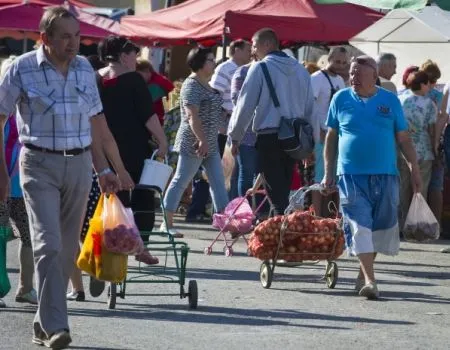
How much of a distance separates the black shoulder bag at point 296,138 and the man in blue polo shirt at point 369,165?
154 centimetres

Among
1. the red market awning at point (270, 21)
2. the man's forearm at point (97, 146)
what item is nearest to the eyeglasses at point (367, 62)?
the man's forearm at point (97, 146)

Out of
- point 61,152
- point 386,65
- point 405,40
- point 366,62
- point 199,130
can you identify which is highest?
point 405,40

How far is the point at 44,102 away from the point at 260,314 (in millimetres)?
2466

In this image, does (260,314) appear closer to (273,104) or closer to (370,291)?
(370,291)

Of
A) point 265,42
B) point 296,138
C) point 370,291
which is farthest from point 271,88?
point 370,291

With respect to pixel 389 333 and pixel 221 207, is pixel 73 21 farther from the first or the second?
pixel 221 207

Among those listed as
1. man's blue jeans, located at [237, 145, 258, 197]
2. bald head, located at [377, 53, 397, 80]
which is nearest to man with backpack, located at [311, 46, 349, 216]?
bald head, located at [377, 53, 397, 80]

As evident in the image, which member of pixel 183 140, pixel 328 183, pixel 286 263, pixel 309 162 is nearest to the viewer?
pixel 328 183

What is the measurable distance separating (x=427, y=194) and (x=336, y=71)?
1753mm

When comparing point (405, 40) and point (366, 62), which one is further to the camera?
point (405, 40)

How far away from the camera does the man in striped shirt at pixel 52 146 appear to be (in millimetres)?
8055

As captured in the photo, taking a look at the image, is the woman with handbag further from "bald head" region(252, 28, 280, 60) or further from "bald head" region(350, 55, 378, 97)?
Answer: "bald head" region(350, 55, 378, 97)

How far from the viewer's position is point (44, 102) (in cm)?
820

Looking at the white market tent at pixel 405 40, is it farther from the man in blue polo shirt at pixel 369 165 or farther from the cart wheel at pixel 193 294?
the cart wheel at pixel 193 294
